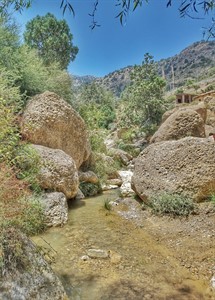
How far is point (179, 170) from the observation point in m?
7.67

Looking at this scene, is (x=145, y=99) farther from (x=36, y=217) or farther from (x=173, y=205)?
(x=36, y=217)

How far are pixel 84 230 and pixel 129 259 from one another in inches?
77.6

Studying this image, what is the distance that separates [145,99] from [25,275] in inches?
986

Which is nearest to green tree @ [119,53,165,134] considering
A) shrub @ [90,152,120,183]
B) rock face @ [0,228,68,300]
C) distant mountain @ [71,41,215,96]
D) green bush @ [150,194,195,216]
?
shrub @ [90,152,120,183]

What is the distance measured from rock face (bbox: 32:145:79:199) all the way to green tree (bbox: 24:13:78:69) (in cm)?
1603

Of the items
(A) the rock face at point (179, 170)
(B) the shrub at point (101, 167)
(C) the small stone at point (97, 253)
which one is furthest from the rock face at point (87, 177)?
(C) the small stone at point (97, 253)

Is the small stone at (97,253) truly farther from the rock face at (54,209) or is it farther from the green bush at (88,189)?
the green bush at (88,189)

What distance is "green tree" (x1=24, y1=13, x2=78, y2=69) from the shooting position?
22.8 metres

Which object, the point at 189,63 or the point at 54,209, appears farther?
the point at 189,63

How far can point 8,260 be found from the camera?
2934mm

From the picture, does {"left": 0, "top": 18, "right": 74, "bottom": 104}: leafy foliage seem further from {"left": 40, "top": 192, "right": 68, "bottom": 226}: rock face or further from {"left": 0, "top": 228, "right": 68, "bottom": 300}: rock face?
{"left": 0, "top": 228, "right": 68, "bottom": 300}: rock face

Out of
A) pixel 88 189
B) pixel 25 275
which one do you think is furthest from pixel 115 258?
pixel 88 189

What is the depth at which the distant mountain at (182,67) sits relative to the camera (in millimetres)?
85562

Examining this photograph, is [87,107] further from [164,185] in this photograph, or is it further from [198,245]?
[198,245]
